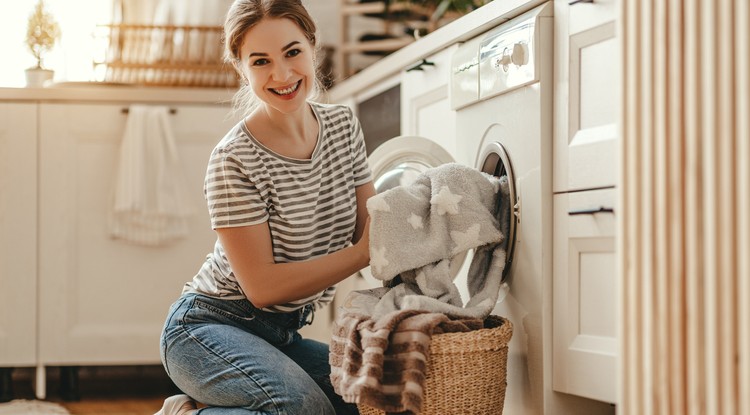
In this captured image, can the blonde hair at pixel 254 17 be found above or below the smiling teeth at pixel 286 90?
above

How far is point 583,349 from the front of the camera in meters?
1.54

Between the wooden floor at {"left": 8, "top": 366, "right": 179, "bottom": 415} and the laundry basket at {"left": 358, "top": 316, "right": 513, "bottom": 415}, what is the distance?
133 centimetres

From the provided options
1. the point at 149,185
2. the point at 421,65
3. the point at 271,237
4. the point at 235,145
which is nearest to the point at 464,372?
the point at 271,237

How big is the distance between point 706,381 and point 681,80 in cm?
36

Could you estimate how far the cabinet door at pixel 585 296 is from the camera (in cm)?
148

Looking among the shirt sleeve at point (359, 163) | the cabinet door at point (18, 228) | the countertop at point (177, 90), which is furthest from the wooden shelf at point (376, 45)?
the shirt sleeve at point (359, 163)

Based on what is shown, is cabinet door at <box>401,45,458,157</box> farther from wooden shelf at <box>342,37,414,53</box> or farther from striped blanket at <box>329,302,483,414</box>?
wooden shelf at <box>342,37,414,53</box>

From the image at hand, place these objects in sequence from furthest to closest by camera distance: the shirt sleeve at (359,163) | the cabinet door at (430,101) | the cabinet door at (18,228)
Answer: the cabinet door at (18,228) → the cabinet door at (430,101) → the shirt sleeve at (359,163)

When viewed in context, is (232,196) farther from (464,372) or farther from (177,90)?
(177,90)

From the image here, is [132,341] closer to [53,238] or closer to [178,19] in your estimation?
[53,238]

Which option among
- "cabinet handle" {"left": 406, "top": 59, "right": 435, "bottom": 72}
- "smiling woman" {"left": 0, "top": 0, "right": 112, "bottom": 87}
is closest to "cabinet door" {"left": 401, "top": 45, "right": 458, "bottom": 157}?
"cabinet handle" {"left": 406, "top": 59, "right": 435, "bottom": 72}

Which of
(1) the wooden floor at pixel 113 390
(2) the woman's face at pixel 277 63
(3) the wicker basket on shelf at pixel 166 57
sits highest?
(3) the wicker basket on shelf at pixel 166 57

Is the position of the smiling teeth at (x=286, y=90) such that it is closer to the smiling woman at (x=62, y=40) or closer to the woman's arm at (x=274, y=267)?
the woman's arm at (x=274, y=267)

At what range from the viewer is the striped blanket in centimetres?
135
